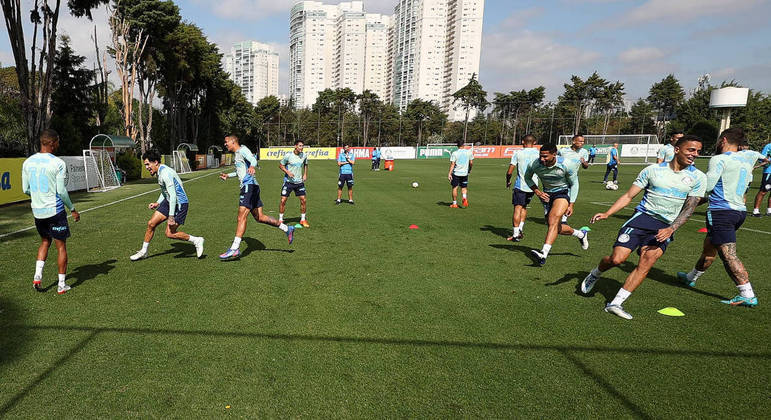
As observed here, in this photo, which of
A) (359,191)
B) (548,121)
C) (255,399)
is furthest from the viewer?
(548,121)

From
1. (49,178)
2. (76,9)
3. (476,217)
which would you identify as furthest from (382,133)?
(49,178)

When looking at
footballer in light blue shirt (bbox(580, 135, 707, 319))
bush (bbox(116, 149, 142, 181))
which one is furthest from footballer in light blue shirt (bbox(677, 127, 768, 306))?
bush (bbox(116, 149, 142, 181))

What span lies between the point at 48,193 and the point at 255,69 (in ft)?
605

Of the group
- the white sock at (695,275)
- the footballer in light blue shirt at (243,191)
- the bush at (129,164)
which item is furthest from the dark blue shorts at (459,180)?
the bush at (129,164)

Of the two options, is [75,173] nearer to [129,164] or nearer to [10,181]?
[10,181]

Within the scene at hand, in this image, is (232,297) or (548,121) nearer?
(232,297)

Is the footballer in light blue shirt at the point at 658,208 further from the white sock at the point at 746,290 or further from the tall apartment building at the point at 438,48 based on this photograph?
the tall apartment building at the point at 438,48

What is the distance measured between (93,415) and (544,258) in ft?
18.4

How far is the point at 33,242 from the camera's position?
7.61 meters

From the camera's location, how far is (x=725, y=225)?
15.5 feet

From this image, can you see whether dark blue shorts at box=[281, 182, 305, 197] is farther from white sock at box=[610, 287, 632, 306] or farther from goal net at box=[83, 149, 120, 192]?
goal net at box=[83, 149, 120, 192]

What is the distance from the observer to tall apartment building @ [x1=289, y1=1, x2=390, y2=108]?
155500mm

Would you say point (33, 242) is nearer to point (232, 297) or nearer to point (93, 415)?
point (232, 297)

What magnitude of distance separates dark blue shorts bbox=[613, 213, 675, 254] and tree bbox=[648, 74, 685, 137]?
96219 mm
